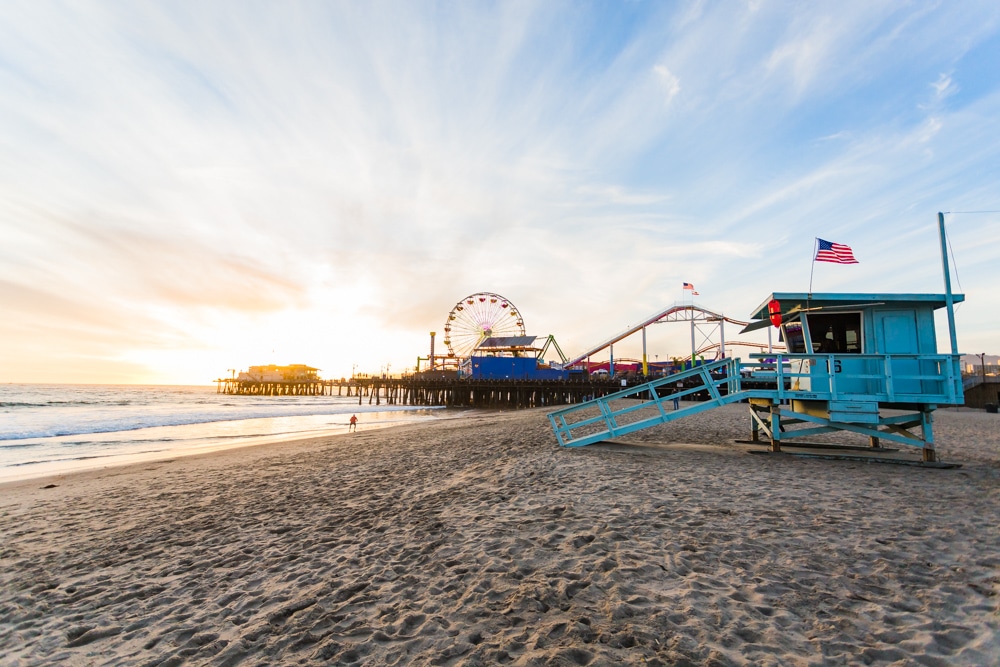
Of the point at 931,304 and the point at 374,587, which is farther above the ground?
the point at 931,304

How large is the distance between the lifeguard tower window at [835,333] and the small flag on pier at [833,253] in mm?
1517

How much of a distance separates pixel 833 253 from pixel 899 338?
2460 millimetres

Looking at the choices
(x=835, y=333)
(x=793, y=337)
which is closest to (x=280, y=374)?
(x=793, y=337)

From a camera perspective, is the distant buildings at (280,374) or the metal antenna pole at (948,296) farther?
the distant buildings at (280,374)

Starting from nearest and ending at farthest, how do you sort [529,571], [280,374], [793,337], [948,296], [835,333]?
1. [529,571]
2. [948,296]
3. [835,333]
4. [793,337]
5. [280,374]

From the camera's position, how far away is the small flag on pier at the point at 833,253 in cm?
1079

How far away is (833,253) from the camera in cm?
1089

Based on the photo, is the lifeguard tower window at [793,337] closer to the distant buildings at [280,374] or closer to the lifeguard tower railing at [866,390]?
the lifeguard tower railing at [866,390]

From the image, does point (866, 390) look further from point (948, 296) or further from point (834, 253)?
point (834, 253)

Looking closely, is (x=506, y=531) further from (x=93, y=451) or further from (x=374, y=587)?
(x=93, y=451)

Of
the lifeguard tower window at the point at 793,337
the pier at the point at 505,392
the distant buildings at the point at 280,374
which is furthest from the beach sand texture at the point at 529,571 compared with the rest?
the distant buildings at the point at 280,374

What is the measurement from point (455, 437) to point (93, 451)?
1328 centimetres

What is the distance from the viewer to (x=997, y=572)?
3955 mm

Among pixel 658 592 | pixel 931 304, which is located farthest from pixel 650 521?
pixel 931 304
